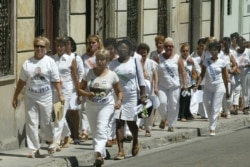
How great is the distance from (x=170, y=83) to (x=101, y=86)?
4.74 metres

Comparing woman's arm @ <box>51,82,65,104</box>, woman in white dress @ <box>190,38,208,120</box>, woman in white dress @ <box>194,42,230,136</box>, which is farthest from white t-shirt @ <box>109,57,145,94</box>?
woman in white dress @ <box>190,38,208,120</box>

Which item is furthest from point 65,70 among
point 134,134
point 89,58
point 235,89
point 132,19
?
point 235,89

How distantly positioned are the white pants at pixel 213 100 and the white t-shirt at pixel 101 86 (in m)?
4.88

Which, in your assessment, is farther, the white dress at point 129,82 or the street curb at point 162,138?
the white dress at point 129,82

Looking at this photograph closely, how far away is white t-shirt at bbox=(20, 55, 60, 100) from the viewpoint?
15391mm

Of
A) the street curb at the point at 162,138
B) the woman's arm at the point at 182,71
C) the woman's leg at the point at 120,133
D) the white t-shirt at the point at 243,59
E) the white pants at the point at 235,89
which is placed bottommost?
the street curb at the point at 162,138

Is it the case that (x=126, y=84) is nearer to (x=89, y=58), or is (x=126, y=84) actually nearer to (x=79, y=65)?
(x=79, y=65)

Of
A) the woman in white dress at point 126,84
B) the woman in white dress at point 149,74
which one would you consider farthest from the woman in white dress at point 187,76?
the woman in white dress at point 126,84

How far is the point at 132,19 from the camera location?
74.7 ft

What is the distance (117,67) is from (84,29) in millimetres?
3946

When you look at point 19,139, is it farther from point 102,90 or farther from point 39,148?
point 102,90

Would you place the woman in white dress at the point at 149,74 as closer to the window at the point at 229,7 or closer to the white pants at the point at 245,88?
the white pants at the point at 245,88

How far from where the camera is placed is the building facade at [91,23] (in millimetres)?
16859

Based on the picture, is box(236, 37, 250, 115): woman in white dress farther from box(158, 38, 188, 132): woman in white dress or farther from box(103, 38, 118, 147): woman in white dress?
box(103, 38, 118, 147): woman in white dress
